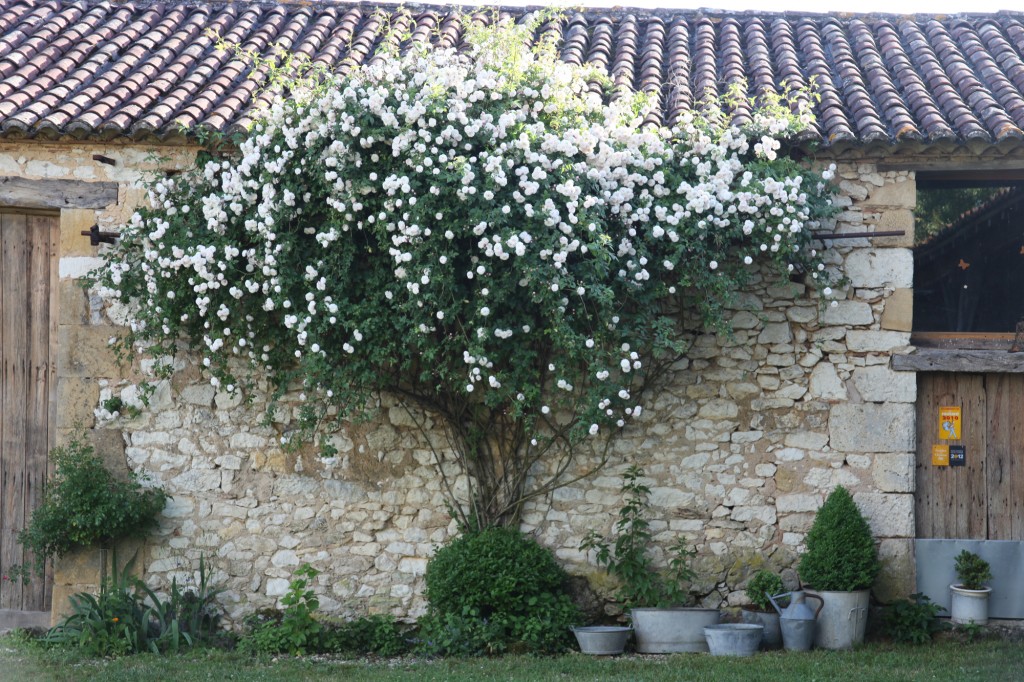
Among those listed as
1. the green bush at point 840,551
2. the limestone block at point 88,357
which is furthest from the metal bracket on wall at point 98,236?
the green bush at point 840,551

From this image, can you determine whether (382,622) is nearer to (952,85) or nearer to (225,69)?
(225,69)

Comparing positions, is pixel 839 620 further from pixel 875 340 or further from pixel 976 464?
pixel 875 340

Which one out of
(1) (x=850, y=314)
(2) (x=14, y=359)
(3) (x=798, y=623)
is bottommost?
(3) (x=798, y=623)

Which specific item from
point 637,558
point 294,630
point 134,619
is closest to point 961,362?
point 637,558

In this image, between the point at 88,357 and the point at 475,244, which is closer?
the point at 475,244

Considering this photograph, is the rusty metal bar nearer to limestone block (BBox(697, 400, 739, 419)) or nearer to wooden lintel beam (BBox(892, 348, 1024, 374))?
wooden lintel beam (BBox(892, 348, 1024, 374))

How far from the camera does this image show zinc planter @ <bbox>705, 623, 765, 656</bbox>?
698cm

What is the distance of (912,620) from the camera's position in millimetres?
7328

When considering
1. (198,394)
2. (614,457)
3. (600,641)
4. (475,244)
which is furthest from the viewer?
(198,394)

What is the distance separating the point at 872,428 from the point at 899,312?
0.88 metres

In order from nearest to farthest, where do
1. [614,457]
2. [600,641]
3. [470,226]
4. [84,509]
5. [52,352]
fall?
[470,226], [600,641], [84,509], [614,457], [52,352]

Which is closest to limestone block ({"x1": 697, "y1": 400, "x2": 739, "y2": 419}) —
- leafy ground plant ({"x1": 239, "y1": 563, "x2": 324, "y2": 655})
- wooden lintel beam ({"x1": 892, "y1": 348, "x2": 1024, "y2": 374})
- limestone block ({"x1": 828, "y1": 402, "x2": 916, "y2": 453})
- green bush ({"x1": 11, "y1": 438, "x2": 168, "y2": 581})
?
limestone block ({"x1": 828, "y1": 402, "x2": 916, "y2": 453})

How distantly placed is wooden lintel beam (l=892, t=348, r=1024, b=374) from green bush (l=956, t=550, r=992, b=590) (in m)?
1.35

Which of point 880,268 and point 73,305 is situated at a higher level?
point 880,268
